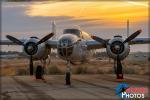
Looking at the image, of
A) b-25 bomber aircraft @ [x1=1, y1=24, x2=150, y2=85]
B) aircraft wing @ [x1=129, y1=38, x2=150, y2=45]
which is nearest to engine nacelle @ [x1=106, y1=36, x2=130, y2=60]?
b-25 bomber aircraft @ [x1=1, y1=24, x2=150, y2=85]

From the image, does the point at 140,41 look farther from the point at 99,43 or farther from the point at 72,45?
the point at 72,45

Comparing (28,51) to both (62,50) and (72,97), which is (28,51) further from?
(72,97)

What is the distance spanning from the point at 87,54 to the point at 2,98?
13973 millimetres

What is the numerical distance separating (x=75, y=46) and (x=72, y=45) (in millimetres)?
667

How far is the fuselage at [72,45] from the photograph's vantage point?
24344mm

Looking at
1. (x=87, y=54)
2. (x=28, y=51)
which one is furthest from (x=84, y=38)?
(x=28, y=51)

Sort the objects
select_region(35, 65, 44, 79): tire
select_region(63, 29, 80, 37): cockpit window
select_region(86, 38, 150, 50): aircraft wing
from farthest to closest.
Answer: select_region(86, 38, 150, 50): aircraft wing < select_region(35, 65, 44, 79): tire < select_region(63, 29, 80, 37): cockpit window

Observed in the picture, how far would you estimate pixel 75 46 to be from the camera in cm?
2533

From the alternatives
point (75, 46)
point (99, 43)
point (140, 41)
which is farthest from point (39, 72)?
point (140, 41)

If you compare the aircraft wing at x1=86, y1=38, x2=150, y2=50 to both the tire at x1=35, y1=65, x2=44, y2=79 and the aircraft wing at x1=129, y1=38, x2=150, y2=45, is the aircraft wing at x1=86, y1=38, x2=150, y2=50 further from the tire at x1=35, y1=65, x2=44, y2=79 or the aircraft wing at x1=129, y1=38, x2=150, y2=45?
the tire at x1=35, y1=65, x2=44, y2=79

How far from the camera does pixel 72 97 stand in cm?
1692

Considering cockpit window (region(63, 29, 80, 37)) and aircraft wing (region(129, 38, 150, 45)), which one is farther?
aircraft wing (region(129, 38, 150, 45))

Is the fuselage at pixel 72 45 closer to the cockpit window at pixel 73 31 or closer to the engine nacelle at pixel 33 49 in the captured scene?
the cockpit window at pixel 73 31

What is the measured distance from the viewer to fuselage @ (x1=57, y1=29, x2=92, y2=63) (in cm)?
2434
